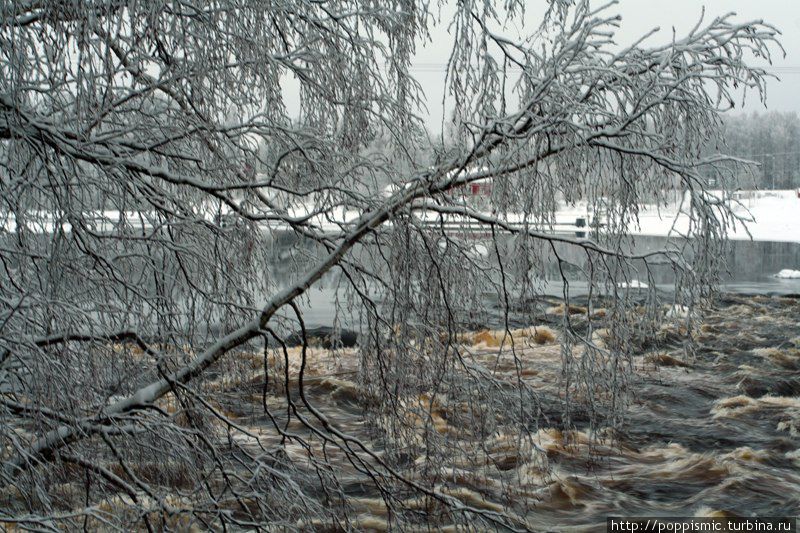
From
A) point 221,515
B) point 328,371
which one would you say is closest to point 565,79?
point 221,515

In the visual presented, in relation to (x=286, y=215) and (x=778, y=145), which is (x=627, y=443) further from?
(x=778, y=145)

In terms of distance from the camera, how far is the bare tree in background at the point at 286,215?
9.62 feet

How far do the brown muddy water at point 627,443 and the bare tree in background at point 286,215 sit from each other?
371 millimetres

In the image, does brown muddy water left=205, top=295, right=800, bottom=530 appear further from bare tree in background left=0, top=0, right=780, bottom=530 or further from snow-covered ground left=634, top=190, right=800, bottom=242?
snow-covered ground left=634, top=190, right=800, bottom=242

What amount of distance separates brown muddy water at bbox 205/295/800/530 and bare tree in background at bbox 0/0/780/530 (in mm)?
371

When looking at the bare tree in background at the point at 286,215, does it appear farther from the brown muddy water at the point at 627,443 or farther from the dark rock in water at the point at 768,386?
the dark rock in water at the point at 768,386

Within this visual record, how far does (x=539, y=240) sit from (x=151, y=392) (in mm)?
1731

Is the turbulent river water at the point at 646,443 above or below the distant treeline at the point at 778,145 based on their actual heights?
below

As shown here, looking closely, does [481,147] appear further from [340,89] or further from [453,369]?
[340,89]

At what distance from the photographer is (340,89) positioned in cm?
451

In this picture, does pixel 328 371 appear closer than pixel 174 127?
No

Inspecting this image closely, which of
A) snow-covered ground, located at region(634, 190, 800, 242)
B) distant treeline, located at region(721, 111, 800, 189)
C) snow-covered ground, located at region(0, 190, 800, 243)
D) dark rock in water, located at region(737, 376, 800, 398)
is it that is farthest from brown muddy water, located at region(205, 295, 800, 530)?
distant treeline, located at region(721, 111, 800, 189)

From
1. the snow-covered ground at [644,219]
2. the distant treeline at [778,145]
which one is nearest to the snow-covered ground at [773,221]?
the snow-covered ground at [644,219]

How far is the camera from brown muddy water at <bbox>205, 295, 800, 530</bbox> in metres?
A: 5.80
